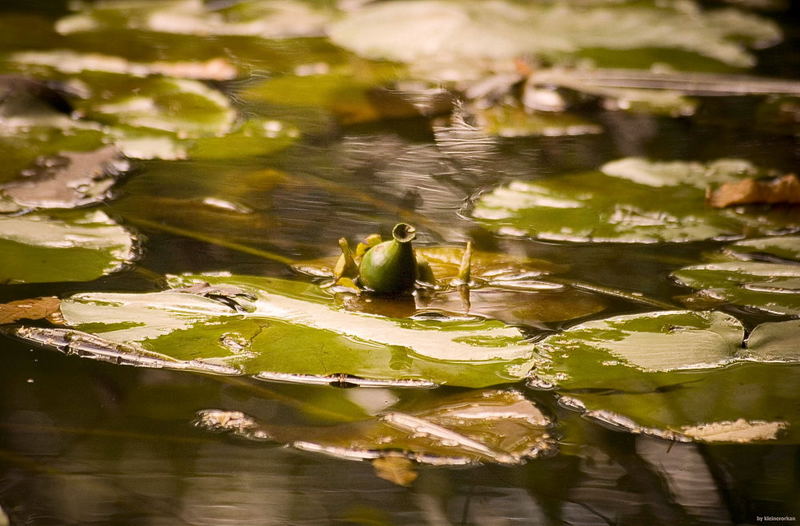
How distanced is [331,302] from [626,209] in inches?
22.6

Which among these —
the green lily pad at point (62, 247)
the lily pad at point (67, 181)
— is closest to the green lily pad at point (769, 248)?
the green lily pad at point (62, 247)

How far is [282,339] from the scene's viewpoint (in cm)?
90

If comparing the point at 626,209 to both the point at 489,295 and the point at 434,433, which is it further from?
the point at 434,433

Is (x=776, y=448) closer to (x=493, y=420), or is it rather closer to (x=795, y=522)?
(x=795, y=522)

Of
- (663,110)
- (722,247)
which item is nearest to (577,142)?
(663,110)

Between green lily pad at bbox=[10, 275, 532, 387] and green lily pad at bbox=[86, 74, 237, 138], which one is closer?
green lily pad at bbox=[10, 275, 532, 387]

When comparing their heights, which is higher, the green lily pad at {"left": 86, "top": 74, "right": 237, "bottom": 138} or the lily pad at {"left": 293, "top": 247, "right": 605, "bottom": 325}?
the green lily pad at {"left": 86, "top": 74, "right": 237, "bottom": 138}

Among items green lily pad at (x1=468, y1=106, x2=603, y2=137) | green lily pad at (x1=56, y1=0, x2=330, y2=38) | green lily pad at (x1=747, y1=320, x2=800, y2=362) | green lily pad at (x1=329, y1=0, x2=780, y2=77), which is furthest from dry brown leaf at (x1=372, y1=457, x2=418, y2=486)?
green lily pad at (x1=56, y1=0, x2=330, y2=38)

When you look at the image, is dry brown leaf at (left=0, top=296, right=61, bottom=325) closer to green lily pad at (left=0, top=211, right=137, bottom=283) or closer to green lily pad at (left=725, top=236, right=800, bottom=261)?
green lily pad at (left=0, top=211, right=137, bottom=283)

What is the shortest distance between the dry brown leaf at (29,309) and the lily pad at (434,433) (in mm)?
261

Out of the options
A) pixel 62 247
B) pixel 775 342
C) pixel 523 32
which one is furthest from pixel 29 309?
pixel 523 32

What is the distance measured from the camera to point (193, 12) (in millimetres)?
2834

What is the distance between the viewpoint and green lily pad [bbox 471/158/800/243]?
1.30 m

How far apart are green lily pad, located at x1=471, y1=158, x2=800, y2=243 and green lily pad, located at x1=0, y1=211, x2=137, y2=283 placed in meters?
0.54
